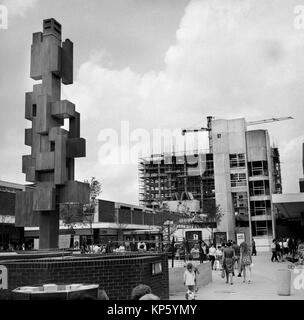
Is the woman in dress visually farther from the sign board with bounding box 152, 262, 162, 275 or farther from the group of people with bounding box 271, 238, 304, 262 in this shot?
the group of people with bounding box 271, 238, 304, 262

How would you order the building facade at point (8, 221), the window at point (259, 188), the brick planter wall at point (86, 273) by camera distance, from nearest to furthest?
1. the brick planter wall at point (86, 273)
2. the building facade at point (8, 221)
3. the window at point (259, 188)

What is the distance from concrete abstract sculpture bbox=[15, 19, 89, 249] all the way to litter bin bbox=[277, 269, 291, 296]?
9322 mm

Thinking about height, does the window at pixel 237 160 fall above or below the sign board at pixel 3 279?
above

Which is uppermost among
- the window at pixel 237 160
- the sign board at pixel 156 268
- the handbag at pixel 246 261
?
the window at pixel 237 160

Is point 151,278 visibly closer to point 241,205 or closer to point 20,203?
point 20,203

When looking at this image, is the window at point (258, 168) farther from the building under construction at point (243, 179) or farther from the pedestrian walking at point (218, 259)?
the pedestrian walking at point (218, 259)

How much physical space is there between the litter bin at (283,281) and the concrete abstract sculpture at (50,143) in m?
9.32

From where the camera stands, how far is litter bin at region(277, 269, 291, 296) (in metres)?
13.7

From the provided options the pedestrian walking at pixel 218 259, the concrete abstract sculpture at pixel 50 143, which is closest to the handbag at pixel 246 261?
the pedestrian walking at pixel 218 259

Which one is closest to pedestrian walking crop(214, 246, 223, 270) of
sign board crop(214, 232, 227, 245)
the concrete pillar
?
the concrete pillar

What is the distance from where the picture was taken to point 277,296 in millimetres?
13836

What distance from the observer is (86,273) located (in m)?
11.3

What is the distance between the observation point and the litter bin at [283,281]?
1370cm

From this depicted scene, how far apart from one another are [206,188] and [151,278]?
9681 cm
